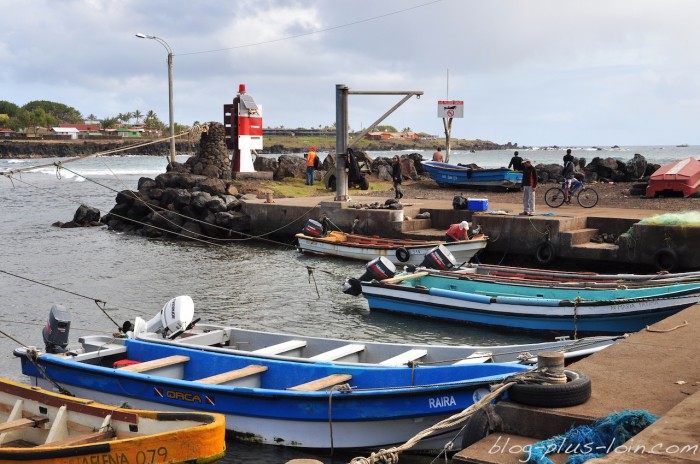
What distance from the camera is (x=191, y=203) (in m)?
31.9

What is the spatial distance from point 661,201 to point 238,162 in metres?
19.3

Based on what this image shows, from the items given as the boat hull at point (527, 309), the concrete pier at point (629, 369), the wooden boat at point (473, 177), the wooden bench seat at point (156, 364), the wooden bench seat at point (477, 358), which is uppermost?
the wooden boat at point (473, 177)

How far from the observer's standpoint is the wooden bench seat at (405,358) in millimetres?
9977

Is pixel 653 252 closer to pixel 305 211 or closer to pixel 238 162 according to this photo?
pixel 305 211

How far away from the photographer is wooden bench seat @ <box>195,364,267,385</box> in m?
9.84

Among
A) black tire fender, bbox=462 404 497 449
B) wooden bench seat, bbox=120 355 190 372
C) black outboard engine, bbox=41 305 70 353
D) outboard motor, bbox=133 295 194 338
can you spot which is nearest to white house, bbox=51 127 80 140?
outboard motor, bbox=133 295 194 338

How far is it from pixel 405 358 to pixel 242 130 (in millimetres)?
29311

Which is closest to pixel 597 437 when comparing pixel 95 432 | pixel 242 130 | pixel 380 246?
pixel 95 432

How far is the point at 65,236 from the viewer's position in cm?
3170

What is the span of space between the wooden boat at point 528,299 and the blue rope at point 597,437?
Answer: 8.59 meters

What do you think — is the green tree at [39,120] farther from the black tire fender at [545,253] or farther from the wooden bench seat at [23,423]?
the wooden bench seat at [23,423]

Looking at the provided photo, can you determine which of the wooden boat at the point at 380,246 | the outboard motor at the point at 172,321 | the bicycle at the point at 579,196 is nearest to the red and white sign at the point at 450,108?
the bicycle at the point at 579,196

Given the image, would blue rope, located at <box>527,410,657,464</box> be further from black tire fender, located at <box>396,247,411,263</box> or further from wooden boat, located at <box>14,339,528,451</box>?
black tire fender, located at <box>396,247,411,263</box>

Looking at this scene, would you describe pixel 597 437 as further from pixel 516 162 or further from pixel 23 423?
pixel 516 162
